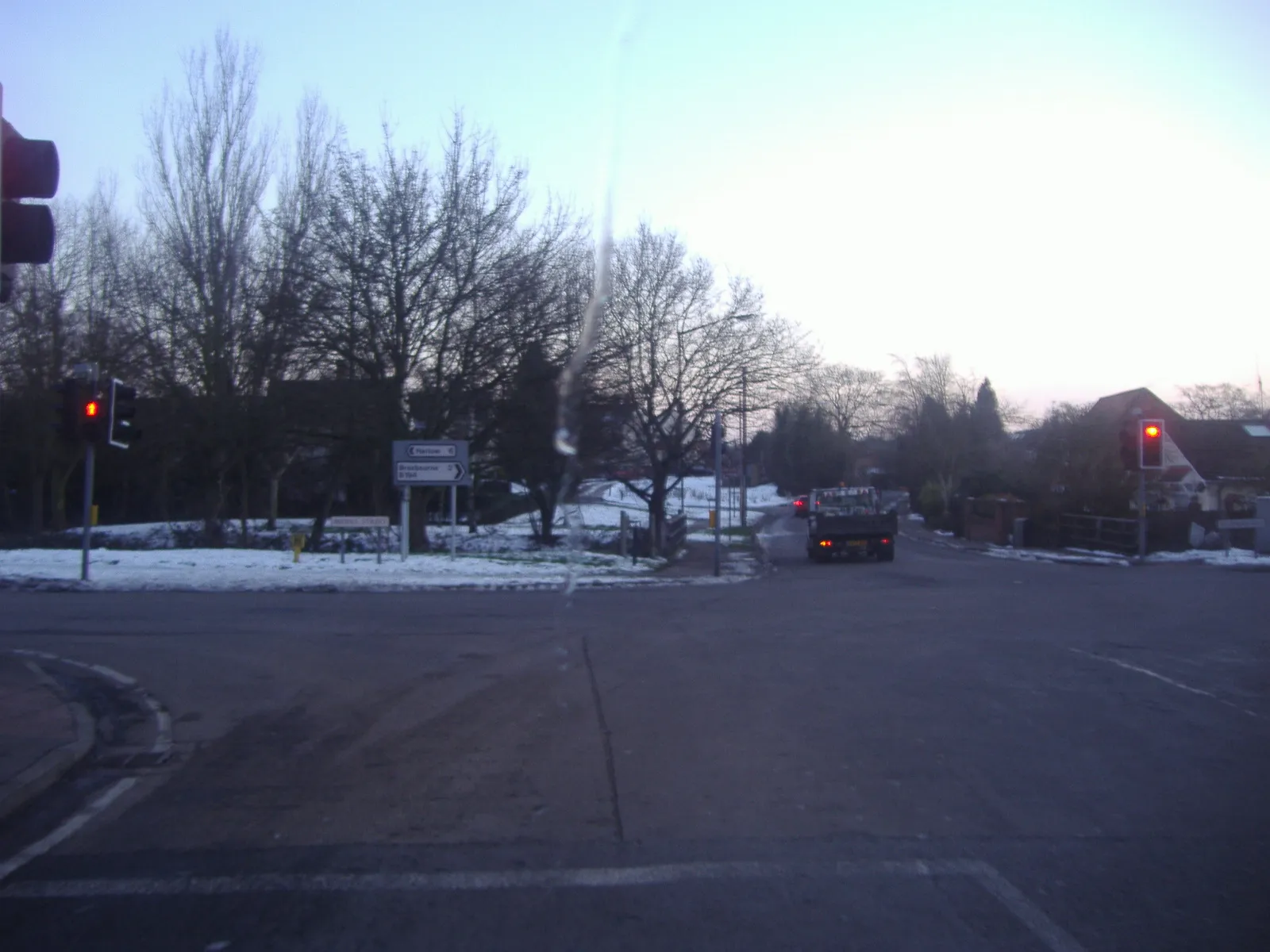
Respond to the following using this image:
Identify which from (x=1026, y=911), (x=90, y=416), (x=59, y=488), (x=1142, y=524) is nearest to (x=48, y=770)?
(x=1026, y=911)

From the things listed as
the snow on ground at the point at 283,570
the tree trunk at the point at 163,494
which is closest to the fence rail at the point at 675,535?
the snow on ground at the point at 283,570

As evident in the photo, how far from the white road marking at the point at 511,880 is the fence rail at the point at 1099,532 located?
30140 millimetres

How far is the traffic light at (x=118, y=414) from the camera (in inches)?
768

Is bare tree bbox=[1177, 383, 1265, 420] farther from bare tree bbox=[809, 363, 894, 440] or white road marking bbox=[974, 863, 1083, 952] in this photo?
white road marking bbox=[974, 863, 1083, 952]

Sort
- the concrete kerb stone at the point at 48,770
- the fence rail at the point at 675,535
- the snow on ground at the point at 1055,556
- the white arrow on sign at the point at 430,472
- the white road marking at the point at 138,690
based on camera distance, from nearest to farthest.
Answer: the concrete kerb stone at the point at 48,770 < the white road marking at the point at 138,690 < the white arrow on sign at the point at 430,472 < the snow on ground at the point at 1055,556 < the fence rail at the point at 675,535

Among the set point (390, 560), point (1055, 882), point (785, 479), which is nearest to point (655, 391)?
point (390, 560)

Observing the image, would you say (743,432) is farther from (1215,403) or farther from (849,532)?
(1215,403)

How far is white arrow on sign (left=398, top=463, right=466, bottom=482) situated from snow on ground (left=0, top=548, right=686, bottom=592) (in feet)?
6.40

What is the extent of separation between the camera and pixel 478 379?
29.2 metres

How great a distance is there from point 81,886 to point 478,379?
24.5 metres

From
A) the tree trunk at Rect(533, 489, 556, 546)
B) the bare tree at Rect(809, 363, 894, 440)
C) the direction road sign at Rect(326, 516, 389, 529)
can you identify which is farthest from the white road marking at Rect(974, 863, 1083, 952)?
the bare tree at Rect(809, 363, 894, 440)

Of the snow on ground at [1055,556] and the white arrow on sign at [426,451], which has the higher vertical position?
the white arrow on sign at [426,451]

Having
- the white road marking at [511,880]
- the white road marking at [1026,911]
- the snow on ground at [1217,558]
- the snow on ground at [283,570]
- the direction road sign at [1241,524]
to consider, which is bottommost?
the white road marking at [511,880]

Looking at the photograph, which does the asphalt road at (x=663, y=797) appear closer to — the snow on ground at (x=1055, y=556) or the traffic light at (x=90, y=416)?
the traffic light at (x=90, y=416)
